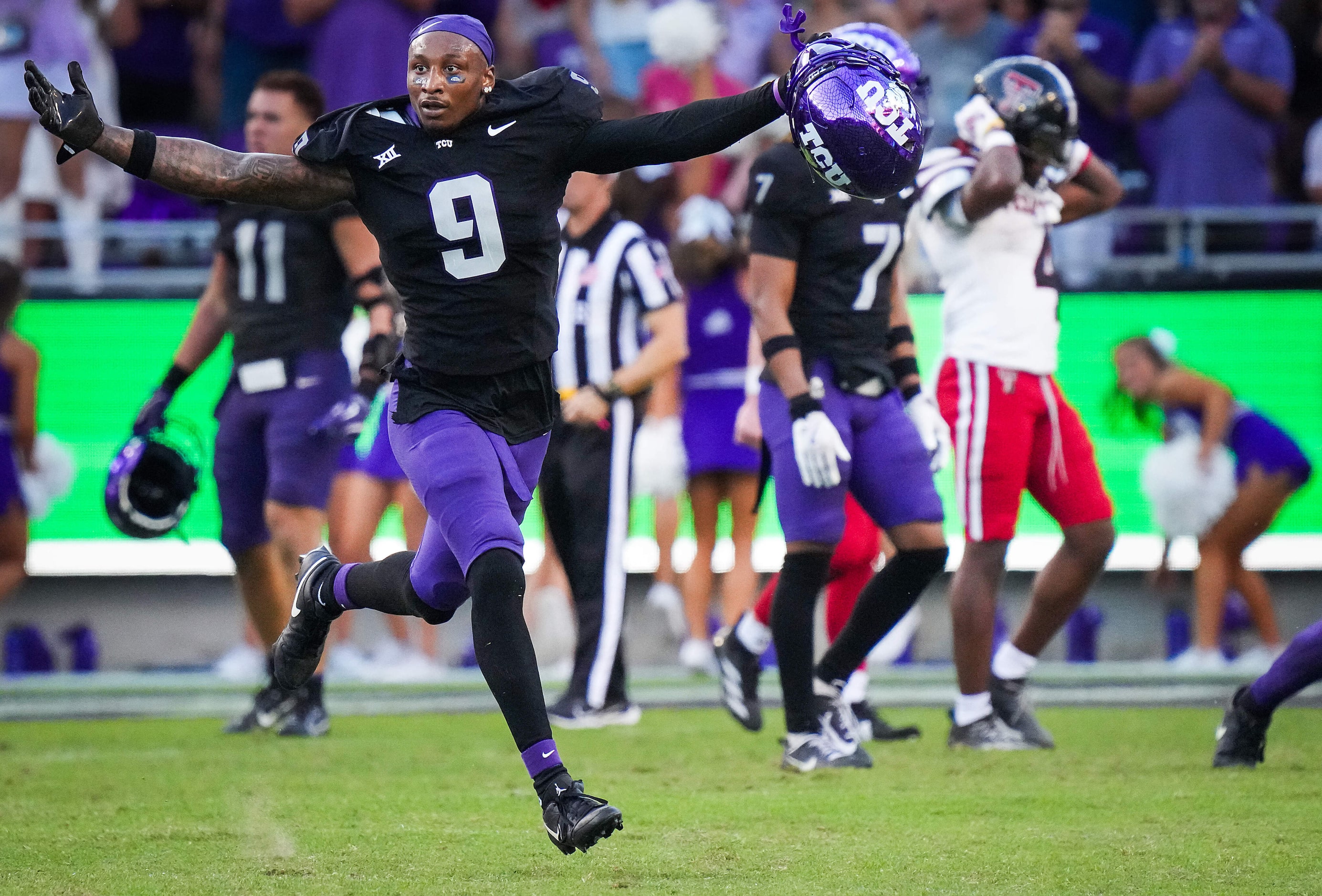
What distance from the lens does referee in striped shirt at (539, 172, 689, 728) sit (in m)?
7.21

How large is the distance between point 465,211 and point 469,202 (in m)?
0.02

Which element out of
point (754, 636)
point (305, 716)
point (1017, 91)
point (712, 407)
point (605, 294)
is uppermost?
point (1017, 91)

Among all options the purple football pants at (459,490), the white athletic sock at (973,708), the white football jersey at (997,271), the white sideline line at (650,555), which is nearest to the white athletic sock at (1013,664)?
the white athletic sock at (973,708)

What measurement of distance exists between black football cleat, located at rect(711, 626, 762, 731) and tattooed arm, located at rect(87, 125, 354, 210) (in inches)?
110

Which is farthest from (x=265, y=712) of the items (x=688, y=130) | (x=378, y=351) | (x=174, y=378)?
(x=688, y=130)

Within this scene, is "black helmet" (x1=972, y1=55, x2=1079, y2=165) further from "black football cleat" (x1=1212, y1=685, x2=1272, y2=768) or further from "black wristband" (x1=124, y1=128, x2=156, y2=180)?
"black wristband" (x1=124, y1=128, x2=156, y2=180)

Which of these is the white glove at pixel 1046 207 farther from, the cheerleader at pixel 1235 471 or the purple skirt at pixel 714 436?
the cheerleader at pixel 1235 471

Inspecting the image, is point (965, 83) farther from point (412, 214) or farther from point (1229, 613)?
point (412, 214)

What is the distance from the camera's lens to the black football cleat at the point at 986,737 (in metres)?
6.34

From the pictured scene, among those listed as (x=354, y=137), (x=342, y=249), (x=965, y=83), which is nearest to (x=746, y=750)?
(x=342, y=249)

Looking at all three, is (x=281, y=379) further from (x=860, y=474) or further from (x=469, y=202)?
(x=469, y=202)

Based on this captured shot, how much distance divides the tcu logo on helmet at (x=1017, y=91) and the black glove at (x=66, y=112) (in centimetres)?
329

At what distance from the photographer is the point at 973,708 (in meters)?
6.38

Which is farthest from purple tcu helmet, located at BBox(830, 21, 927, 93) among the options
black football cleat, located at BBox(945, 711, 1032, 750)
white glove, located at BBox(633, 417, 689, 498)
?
white glove, located at BBox(633, 417, 689, 498)
